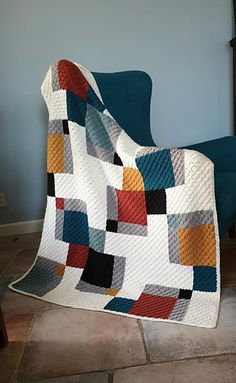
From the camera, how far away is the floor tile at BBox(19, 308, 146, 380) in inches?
32.3

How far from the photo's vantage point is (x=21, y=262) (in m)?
1.47

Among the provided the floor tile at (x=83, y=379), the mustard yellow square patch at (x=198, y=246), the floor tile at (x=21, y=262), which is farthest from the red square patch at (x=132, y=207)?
the floor tile at (x=21, y=262)

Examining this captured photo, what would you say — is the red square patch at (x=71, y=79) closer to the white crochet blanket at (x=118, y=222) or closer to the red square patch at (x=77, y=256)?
the white crochet blanket at (x=118, y=222)

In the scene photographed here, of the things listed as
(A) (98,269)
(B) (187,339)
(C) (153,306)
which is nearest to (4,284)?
(A) (98,269)

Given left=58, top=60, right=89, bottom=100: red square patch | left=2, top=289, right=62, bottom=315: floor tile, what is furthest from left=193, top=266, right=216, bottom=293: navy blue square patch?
left=58, top=60, right=89, bottom=100: red square patch

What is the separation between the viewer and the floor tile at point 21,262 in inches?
54.6

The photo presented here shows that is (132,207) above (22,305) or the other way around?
above

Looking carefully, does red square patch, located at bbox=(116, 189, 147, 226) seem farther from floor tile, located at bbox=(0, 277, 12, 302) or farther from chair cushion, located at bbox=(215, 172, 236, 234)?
floor tile, located at bbox=(0, 277, 12, 302)

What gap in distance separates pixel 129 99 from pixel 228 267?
32.4 inches

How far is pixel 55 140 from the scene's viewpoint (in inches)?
45.3

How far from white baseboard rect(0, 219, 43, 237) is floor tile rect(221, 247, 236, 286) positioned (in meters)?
1.03

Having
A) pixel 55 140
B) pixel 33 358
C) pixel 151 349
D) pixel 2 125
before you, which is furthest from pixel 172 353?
pixel 2 125

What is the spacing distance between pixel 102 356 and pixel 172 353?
0.19 meters

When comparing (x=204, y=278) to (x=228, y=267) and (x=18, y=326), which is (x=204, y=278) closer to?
(x=228, y=267)
